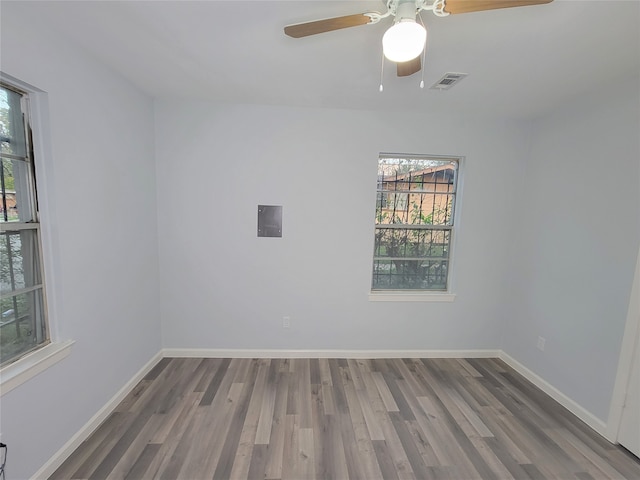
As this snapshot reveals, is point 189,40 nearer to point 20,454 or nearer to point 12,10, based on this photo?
point 12,10

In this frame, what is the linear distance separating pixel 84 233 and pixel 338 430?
220cm

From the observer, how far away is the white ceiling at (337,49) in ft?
4.34

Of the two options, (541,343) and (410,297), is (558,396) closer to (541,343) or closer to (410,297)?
(541,343)

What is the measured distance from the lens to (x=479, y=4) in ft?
3.51

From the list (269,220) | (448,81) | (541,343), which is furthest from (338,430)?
(448,81)

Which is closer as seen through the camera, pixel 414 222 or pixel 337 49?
pixel 337 49

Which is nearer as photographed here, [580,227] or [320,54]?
[320,54]

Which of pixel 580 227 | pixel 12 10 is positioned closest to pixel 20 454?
pixel 12 10

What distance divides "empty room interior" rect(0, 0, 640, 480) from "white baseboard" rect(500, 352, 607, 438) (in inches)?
0.7

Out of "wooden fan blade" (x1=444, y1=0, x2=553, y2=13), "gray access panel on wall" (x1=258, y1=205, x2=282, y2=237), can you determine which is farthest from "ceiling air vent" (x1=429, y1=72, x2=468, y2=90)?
"gray access panel on wall" (x1=258, y1=205, x2=282, y2=237)

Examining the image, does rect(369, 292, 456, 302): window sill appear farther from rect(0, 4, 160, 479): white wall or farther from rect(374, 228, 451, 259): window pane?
rect(0, 4, 160, 479): white wall

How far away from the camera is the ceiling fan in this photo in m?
1.06

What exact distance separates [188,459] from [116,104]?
250cm

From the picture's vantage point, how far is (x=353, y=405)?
2205 mm
